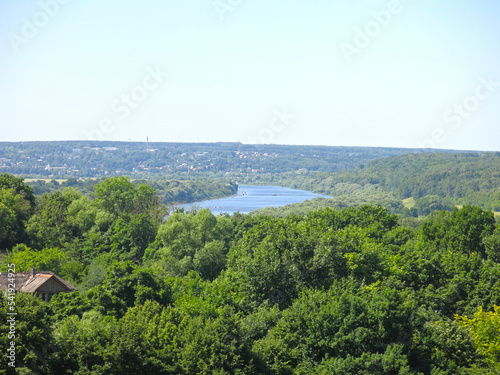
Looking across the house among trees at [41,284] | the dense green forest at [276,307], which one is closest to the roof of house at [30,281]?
the house among trees at [41,284]

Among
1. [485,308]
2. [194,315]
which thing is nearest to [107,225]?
[194,315]

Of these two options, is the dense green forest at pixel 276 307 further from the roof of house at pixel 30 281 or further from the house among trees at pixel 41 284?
the roof of house at pixel 30 281

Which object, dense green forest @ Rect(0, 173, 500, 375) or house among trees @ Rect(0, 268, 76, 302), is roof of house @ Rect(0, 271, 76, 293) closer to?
house among trees @ Rect(0, 268, 76, 302)

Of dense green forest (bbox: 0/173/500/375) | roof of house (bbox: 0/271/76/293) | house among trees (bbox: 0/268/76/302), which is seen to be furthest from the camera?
house among trees (bbox: 0/268/76/302)

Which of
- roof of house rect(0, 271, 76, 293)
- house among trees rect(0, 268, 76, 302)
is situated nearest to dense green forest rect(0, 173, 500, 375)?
house among trees rect(0, 268, 76, 302)

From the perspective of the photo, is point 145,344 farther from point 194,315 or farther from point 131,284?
point 131,284

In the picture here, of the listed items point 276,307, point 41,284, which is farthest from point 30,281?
point 276,307

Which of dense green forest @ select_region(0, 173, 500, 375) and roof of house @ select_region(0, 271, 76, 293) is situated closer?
dense green forest @ select_region(0, 173, 500, 375)

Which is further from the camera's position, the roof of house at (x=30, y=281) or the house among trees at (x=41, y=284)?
the house among trees at (x=41, y=284)

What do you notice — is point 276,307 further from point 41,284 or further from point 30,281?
point 30,281

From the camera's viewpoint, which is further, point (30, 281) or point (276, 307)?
point (30, 281)
